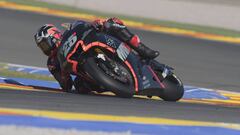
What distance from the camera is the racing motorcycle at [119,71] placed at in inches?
238

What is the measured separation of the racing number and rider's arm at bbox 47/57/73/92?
13.3 inches

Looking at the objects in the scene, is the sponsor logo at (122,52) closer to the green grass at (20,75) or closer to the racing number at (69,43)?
the racing number at (69,43)

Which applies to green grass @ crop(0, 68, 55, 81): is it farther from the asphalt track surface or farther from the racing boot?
the racing boot

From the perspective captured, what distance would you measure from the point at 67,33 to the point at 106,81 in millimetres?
1008

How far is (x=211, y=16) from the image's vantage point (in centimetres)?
1625

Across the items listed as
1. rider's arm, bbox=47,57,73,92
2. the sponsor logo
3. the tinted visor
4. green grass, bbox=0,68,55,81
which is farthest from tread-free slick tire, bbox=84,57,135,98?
green grass, bbox=0,68,55,81

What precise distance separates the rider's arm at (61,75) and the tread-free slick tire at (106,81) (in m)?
0.67

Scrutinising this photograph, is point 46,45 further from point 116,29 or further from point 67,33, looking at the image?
point 116,29

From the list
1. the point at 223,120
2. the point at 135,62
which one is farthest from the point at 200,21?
the point at 223,120

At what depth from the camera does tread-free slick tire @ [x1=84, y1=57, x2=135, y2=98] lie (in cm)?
595

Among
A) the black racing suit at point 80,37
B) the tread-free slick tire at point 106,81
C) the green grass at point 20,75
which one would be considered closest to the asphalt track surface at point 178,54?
the tread-free slick tire at point 106,81

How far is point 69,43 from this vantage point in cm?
643

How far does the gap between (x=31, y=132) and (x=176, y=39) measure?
11.2 m

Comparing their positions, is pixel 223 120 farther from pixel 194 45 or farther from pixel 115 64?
pixel 194 45
